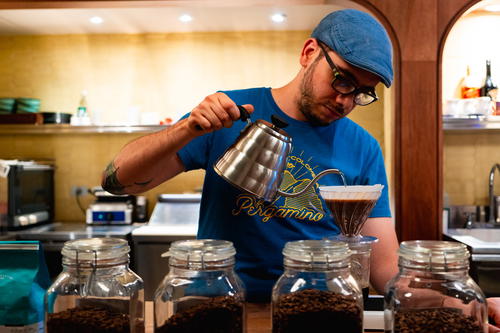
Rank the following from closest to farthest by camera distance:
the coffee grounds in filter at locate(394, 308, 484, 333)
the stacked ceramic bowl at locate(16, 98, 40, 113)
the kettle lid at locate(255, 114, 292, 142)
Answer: the coffee grounds in filter at locate(394, 308, 484, 333), the kettle lid at locate(255, 114, 292, 142), the stacked ceramic bowl at locate(16, 98, 40, 113)

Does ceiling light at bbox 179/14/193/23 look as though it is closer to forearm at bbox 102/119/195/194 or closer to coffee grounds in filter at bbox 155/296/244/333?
forearm at bbox 102/119/195/194

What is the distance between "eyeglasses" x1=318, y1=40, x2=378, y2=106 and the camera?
1382 mm

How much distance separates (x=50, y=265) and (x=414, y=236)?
8.60ft

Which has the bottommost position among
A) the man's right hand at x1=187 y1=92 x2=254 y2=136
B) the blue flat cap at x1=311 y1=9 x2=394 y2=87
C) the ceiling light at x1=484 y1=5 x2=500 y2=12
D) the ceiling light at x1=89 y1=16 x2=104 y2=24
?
the man's right hand at x1=187 y1=92 x2=254 y2=136

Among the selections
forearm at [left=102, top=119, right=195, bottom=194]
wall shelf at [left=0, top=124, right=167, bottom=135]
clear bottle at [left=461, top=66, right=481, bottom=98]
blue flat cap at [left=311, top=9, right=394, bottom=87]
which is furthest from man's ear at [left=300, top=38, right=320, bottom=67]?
clear bottle at [left=461, top=66, right=481, bottom=98]

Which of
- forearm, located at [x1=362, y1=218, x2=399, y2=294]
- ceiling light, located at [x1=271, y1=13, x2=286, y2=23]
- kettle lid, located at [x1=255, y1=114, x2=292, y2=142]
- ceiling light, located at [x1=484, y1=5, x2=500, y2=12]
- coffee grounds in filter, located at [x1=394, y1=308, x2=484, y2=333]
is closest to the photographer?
coffee grounds in filter, located at [x1=394, y1=308, x2=484, y2=333]

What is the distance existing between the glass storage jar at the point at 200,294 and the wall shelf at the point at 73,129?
11.2 feet

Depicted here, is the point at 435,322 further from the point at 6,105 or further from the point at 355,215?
the point at 6,105

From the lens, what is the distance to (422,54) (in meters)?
2.60

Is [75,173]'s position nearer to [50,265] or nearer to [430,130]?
[50,265]

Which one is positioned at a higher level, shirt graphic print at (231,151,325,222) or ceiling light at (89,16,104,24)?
ceiling light at (89,16,104,24)

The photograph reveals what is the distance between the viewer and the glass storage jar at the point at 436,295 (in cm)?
88

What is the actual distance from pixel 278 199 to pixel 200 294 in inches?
23.9

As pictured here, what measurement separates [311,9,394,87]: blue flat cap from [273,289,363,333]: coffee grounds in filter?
643 mm
